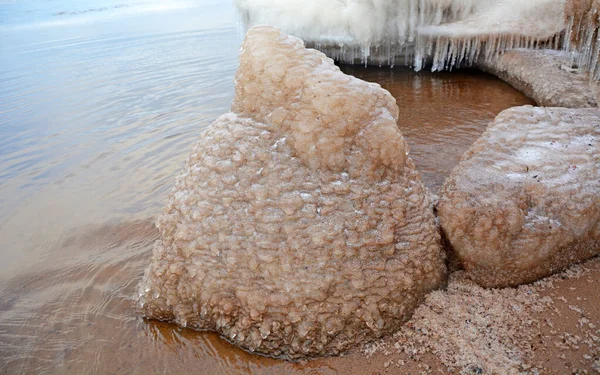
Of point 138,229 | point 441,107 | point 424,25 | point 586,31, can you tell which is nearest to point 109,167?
point 138,229

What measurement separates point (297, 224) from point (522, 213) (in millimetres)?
1015

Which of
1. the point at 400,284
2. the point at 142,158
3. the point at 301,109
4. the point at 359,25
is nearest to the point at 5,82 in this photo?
the point at 142,158

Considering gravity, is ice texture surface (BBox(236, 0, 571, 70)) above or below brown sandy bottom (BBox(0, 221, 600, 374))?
above

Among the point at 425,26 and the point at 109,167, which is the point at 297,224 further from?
the point at 425,26

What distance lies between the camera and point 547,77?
14.1 feet

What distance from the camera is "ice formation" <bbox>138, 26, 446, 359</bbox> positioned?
1760mm

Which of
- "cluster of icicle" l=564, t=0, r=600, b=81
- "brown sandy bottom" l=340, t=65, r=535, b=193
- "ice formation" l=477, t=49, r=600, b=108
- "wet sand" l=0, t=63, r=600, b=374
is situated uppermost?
"cluster of icicle" l=564, t=0, r=600, b=81

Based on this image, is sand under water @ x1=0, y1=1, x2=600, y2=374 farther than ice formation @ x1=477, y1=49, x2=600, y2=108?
No

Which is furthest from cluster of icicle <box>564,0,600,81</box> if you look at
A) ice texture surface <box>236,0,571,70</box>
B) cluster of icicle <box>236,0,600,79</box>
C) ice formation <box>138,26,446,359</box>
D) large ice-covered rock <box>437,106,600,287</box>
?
ice formation <box>138,26,446,359</box>

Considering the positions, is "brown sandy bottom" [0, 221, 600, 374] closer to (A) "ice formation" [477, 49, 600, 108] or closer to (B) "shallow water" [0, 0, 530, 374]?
(B) "shallow water" [0, 0, 530, 374]

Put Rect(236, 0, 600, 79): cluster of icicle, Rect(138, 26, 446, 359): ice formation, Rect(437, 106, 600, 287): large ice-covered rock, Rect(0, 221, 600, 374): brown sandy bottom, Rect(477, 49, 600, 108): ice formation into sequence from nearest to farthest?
Rect(0, 221, 600, 374): brown sandy bottom
Rect(138, 26, 446, 359): ice formation
Rect(437, 106, 600, 287): large ice-covered rock
Rect(477, 49, 600, 108): ice formation
Rect(236, 0, 600, 79): cluster of icicle

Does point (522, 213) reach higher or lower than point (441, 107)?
higher

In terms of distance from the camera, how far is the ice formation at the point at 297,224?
1760mm

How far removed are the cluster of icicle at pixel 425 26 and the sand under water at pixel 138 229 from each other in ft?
1.13
